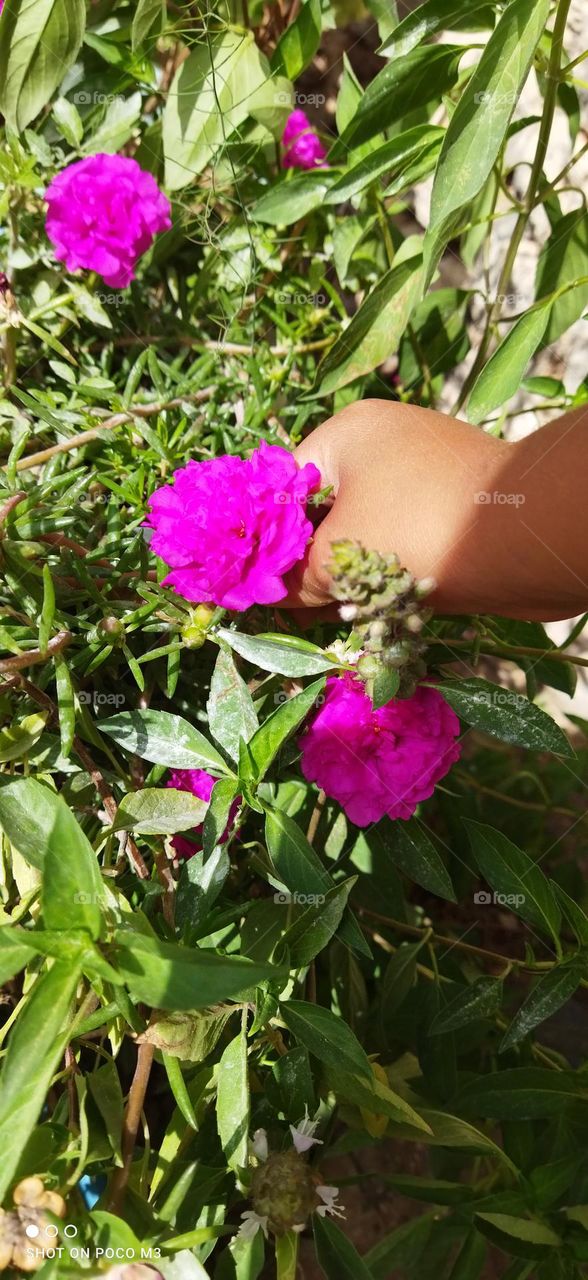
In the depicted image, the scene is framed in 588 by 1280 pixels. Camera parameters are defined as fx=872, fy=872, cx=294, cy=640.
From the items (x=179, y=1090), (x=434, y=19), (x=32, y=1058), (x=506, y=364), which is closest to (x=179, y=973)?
(x=32, y=1058)

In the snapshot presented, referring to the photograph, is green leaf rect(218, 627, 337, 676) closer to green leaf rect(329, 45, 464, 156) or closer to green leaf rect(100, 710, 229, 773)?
green leaf rect(100, 710, 229, 773)

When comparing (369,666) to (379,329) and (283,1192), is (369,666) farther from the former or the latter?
(379,329)

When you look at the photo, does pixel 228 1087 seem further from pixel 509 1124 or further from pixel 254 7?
pixel 254 7

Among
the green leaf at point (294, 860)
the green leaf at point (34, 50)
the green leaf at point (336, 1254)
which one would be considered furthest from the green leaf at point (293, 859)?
the green leaf at point (34, 50)

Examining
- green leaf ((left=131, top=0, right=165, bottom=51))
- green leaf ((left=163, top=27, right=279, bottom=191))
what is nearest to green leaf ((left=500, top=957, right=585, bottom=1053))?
green leaf ((left=163, top=27, right=279, bottom=191))

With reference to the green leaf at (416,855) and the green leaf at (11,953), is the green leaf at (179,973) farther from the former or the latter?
the green leaf at (416,855)

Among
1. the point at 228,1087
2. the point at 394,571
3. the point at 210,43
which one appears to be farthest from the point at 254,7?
the point at 228,1087
